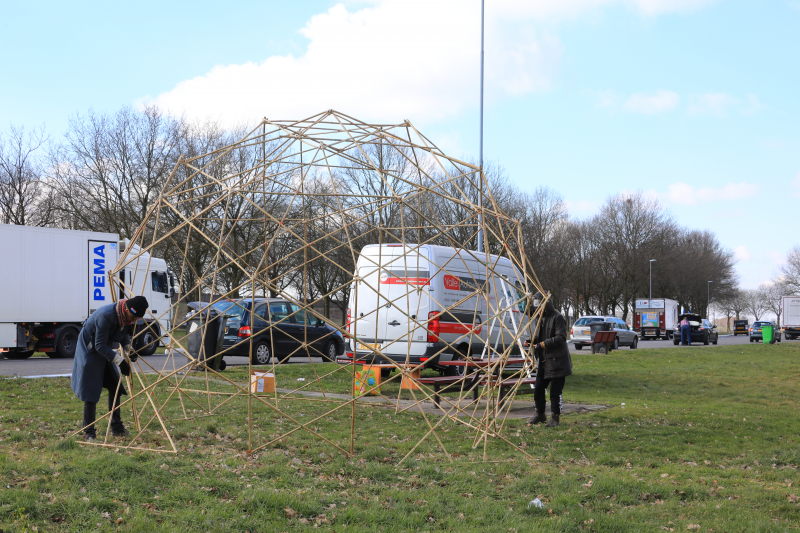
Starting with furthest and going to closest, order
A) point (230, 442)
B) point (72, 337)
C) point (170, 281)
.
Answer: point (170, 281) < point (72, 337) < point (230, 442)

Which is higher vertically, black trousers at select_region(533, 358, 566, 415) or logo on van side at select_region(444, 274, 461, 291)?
logo on van side at select_region(444, 274, 461, 291)

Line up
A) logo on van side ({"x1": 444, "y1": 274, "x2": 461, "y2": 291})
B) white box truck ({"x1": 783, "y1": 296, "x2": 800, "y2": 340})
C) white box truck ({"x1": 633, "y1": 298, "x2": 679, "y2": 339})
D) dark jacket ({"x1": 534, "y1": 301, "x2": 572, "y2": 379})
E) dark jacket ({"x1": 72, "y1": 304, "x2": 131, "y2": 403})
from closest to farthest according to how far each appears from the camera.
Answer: dark jacket ({"x1": 72, "y1": 304, "x2": 131, "y2": 403}), dark jacket ({"x1": 534, "y1": 301, "x2": 572, "y2": 379}), logo on van side ({"x1": 444, "y1": 274, "x2": 461, "y2": 291}), white box truck ({"x1": 783, "y1": 296, "x2": 800, "y2": 340}), white box truck ({"x1": 633, "y1": 298, "x2": 679, "y2": 339})

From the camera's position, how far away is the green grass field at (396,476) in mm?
4176

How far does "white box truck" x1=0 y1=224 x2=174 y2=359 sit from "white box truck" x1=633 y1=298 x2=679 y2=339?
107ft

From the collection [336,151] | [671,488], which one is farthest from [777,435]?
[336,151]

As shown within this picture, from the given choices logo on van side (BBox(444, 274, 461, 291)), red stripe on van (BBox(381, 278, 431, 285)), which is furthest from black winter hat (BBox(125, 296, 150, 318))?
logo on van side (BBox(444, 274, 461, 291))

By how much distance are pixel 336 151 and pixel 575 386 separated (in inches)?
309

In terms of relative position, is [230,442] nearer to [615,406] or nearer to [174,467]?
[174,467]

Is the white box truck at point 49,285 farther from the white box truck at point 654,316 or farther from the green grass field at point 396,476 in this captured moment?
the white box truck at point 654,316

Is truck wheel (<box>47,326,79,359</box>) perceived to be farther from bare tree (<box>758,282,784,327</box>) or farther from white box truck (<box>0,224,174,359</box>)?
bare tree (<box>758,282,784,327</box>)

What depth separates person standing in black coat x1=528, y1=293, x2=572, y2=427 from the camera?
7.82 meters

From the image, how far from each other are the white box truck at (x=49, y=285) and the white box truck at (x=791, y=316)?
1494 inches

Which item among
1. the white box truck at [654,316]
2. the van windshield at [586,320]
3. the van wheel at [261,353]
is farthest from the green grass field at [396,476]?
the white box truck at [654,316]

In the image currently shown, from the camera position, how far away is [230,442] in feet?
20.9
